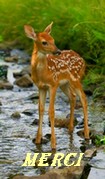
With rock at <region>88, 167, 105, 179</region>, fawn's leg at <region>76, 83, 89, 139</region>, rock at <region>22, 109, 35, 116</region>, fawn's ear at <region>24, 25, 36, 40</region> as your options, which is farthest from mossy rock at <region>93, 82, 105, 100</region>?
rock at <region>88, 167, 105, 179</region>

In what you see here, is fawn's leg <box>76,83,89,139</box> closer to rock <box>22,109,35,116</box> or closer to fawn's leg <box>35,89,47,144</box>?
fawn's leg <box>35,89,47,144</box>

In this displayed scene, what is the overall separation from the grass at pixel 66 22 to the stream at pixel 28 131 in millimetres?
1137

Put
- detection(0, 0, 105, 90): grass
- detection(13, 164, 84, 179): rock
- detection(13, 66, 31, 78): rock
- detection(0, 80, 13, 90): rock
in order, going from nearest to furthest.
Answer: detection(13, 164, 84, 179): rock
detection(0, 0, 105, 90): grass
detection(0, 80, 13, 90): rock
detection(13, 66, 31, 78): rock

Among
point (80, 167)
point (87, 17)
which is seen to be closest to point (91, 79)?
point (87, 17)

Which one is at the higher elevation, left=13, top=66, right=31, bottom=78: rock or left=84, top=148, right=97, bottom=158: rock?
left=84, top=148, right=97, bottom=158: rock

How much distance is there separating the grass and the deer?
1533 millimetres

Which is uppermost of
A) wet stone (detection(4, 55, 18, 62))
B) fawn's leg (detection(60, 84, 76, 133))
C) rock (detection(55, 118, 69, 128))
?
fawn's leg (detection(60, 84, 76, 133))

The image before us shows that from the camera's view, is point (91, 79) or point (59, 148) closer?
point (59, 148)

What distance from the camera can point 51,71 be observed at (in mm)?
9953

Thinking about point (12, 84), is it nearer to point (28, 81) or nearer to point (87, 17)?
point (28, 81)

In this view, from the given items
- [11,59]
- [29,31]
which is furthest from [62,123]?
[11,59]

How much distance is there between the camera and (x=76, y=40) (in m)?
15.3

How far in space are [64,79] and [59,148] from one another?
3.61 ft

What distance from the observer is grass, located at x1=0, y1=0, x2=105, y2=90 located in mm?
13234
